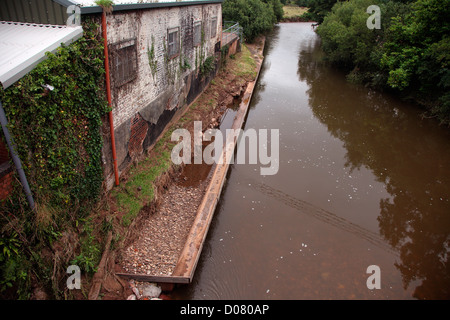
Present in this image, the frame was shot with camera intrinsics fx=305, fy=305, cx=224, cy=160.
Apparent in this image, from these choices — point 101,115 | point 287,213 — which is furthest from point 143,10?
point 287,213

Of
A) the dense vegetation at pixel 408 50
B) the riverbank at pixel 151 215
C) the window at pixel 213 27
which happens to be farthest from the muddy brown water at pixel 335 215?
the window at pixel 213 27

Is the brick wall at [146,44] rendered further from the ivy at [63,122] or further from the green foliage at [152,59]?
the ivy at [63,122]

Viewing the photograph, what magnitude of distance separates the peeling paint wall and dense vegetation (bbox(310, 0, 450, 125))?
1010cm

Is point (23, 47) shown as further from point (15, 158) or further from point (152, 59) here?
point (152, 59)

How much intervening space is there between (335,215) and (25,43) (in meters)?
8.40

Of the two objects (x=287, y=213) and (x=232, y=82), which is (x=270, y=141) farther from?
(x=232, y=82)

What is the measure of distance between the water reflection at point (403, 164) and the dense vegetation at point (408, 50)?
3.45ft

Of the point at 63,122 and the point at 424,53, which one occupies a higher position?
the point at 424,53

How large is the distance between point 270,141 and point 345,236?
5339 millimetres

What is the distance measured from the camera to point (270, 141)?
12484 millimetres

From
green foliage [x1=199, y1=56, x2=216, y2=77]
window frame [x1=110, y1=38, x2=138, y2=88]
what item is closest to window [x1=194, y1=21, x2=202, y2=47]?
green foliage [x1=199, y1=56, x2=216, y2=77]

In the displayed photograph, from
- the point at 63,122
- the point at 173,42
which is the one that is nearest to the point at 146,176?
the point at 63,122

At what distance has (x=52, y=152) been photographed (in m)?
5.42

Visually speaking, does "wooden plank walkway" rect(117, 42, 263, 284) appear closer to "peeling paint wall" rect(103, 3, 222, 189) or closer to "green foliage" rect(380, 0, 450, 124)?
"peeling paint wall" rect(103, 3, 222, 189)
